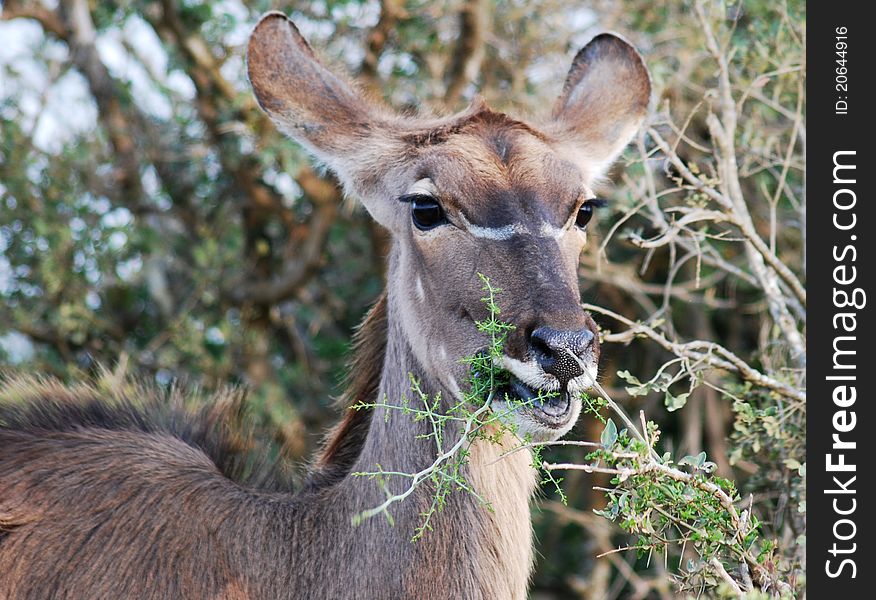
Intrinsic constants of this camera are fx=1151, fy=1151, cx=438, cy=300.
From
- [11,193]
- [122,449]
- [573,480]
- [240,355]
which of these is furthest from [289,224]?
[122,449]

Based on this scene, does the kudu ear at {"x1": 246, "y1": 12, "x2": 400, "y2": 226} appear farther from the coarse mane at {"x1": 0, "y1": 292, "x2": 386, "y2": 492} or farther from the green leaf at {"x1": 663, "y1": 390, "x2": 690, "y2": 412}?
the green leaf at {"x1": 663, "y1": 390, "x2": 690, "y2": 412}

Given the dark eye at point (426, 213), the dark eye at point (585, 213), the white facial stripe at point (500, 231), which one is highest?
the dark eye at point (585, 213)

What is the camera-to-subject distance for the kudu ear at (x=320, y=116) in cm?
522

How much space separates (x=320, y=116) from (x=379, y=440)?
60.8 inches

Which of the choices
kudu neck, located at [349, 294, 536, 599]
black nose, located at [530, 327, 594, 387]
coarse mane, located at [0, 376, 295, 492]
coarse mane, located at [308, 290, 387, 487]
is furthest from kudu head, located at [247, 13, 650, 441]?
coarse mane, located at [0, 376, 295, 492]

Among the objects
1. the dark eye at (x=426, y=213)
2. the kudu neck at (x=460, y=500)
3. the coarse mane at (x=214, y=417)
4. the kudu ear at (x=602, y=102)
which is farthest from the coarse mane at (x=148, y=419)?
the kudu ear at (x=602, y=102)

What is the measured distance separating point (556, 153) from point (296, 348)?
5.45 meters

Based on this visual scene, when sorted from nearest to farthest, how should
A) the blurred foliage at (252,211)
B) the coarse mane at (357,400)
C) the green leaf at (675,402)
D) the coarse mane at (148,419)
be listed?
the green leaf at (675,402) < the coarse mane at (357,400) < the coarse mane at (148,419) < the blurred foliage at (252,211)

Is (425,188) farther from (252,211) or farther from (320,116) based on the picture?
(252,211)

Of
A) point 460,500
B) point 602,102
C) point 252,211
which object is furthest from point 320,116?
point 252,211

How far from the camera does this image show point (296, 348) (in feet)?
33.2

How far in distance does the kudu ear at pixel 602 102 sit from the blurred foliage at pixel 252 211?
204 cm

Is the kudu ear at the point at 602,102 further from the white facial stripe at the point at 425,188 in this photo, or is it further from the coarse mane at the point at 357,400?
the coarse mane at the point at 357,400
